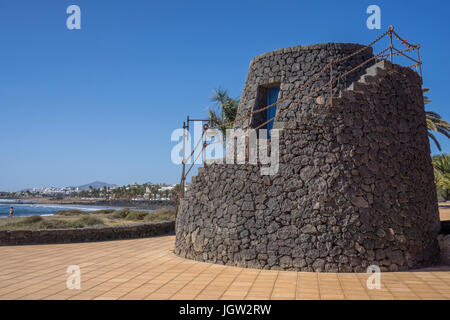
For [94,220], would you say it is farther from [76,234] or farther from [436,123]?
[436,123]

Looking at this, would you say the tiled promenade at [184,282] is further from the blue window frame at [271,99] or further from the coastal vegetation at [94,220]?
the coastal vegetation at [94,220]

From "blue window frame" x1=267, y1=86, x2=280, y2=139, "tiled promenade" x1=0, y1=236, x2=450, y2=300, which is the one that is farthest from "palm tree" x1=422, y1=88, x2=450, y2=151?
"tiled promenade" x1=0, y1=236, x2=450, y2=300

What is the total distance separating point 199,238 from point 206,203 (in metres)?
0.90

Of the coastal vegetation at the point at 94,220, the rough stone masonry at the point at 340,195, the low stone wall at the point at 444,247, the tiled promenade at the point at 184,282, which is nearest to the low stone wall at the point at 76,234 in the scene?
the coastal vegetation at the point at 94,220

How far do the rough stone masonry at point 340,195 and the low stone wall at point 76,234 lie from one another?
20.5 feet

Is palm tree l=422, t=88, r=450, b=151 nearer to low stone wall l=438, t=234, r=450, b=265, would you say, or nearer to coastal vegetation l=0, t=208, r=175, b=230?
low stone wall l=438, t=234, r=450, b=265

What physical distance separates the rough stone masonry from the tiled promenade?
48 cm

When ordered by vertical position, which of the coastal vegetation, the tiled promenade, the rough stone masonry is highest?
the rough stone masonry

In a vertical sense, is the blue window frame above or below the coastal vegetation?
above

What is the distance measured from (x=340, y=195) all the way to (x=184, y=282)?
12.2 feet

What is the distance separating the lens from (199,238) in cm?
908

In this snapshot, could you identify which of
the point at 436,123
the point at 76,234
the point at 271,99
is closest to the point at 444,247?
the point at 271,99

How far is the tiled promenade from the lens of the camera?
5.77m
